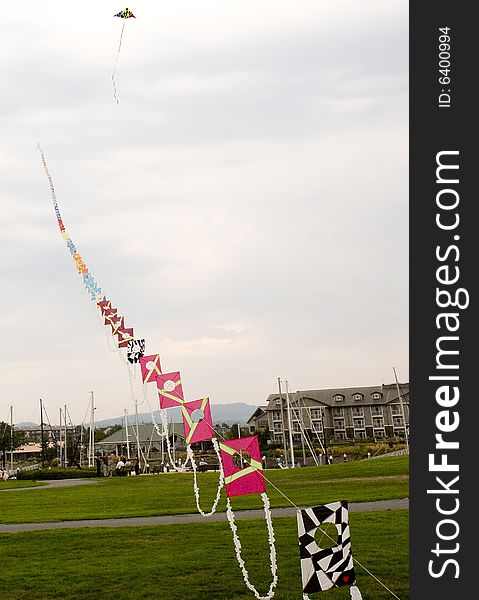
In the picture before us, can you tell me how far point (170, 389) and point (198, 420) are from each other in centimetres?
163

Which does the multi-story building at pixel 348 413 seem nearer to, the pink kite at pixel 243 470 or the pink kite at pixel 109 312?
the pink kite at pixel 109 312

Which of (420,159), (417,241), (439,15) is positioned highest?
(439,15)

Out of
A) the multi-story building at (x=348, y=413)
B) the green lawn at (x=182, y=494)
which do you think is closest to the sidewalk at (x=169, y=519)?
the green lawn at (x=182, y=494)

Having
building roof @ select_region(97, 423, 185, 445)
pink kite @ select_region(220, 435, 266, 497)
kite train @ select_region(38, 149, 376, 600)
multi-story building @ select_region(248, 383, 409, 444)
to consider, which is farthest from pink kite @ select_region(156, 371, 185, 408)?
building roof @ select_region(97, 423, 185, 445)

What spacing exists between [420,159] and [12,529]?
1810cm

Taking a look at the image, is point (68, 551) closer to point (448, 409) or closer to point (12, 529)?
point (12, 529)

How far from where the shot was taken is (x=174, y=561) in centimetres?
1587

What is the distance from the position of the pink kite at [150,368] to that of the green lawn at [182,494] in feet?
12.8

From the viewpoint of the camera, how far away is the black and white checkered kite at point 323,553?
32.1 feet

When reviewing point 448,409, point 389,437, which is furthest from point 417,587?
point 389,437

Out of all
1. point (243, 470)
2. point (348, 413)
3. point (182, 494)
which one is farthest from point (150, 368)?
point (348, 413)

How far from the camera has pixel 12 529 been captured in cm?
2236

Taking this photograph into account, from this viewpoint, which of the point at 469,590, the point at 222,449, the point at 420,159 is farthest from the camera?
the point at 222,449

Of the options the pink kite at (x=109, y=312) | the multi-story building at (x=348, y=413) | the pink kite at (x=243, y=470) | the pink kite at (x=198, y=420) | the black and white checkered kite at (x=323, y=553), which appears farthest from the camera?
the multi-story building at (x=348, y=413)
